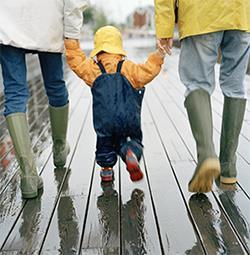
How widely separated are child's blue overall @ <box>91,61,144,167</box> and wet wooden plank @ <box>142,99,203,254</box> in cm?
23

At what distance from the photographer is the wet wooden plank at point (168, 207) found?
2094 millimetres

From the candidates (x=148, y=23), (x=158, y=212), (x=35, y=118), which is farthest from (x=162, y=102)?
(x=148, y=23)

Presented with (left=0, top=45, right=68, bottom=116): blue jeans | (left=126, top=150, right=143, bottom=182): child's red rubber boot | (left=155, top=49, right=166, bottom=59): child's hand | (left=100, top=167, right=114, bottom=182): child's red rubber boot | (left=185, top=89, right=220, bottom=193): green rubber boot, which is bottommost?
(left=100, top=167, right=114, bottom=182): child's red rubber boot

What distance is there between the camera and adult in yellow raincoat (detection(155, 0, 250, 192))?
243 centimetres

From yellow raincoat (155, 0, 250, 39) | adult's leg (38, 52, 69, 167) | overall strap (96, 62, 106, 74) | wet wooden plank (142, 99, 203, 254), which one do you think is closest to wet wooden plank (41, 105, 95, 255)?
adult's leg (38, 52, 69, 167)

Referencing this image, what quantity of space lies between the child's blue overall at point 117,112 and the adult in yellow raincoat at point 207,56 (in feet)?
0.93

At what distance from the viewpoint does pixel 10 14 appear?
2.67 m

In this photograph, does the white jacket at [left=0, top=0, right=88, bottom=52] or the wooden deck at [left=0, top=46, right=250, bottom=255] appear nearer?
the wooden deck at [left=0, top=46, right=250, bottom=255]

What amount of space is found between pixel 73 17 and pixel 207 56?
73 centimetres

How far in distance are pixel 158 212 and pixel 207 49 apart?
30.8 inches

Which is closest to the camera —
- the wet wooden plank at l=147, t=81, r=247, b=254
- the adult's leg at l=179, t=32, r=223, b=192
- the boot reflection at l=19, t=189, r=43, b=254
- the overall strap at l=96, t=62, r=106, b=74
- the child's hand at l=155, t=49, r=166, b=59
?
the wet wooden plank at l=147, t=81, r=247, b=254

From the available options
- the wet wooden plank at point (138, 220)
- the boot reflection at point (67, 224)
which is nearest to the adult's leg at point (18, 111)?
the boot reflection at point (67, 224)

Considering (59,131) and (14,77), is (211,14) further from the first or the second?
(59,131)

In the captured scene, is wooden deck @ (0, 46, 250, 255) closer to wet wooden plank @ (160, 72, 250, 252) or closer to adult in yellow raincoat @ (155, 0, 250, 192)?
wet wooden plank @ (160, 72, 250, 252)
